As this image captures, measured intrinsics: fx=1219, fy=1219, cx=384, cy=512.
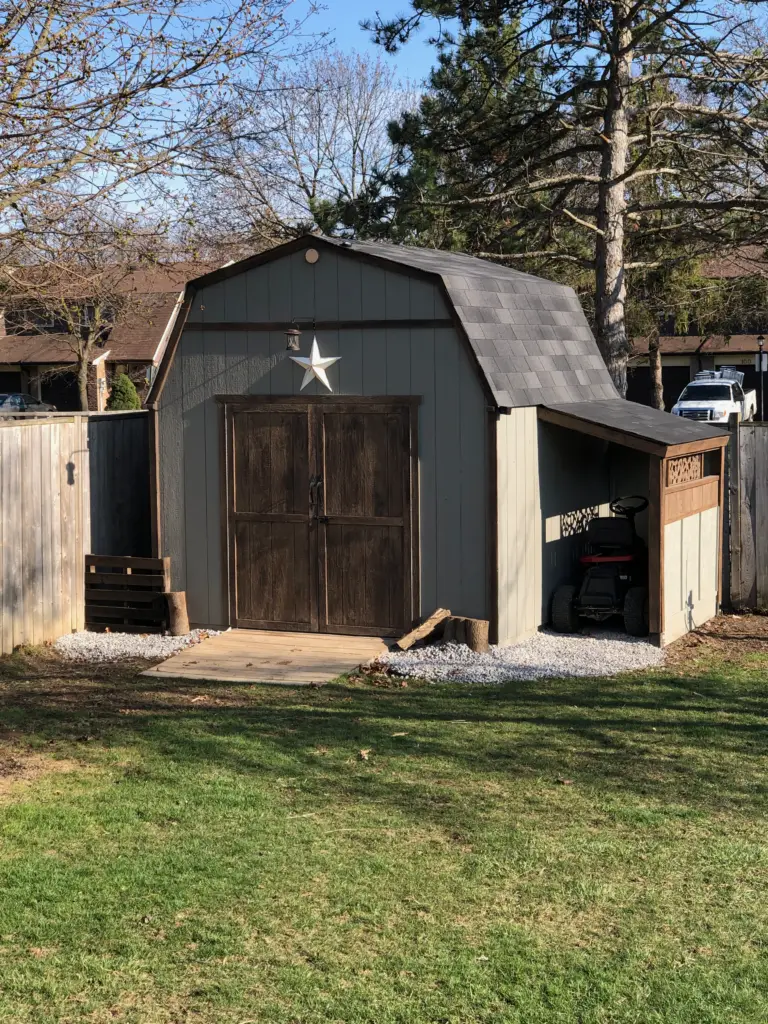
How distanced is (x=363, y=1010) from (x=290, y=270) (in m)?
7.83

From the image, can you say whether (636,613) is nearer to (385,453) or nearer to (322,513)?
(385,453)

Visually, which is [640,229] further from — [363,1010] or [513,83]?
[363,1010]

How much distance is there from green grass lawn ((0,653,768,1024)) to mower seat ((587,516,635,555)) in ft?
7.39

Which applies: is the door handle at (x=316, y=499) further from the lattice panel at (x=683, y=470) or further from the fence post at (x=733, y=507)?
the fence post at (x=733, y=507)

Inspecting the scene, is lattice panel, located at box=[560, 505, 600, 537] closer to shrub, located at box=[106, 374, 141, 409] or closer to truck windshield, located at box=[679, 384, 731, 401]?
truck windshield, located at box=[679, 384, 731, 401]

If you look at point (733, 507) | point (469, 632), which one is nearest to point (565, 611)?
point (469, 632)

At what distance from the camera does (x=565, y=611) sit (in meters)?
11.0

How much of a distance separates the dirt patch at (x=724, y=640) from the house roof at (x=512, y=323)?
8.12 feet

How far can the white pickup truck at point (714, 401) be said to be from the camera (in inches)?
1315

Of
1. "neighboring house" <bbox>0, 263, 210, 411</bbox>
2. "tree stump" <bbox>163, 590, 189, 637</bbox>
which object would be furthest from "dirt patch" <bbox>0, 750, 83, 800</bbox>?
"neighboring house" <bbox>0, 263, 210, 411</bbox>

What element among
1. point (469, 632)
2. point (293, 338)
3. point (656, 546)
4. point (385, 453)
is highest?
point (293, 338)

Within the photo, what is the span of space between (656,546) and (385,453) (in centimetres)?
248

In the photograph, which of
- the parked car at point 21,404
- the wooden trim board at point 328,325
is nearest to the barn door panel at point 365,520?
the wooden trim board at point 328,325

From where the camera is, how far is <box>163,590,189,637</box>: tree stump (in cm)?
1136
